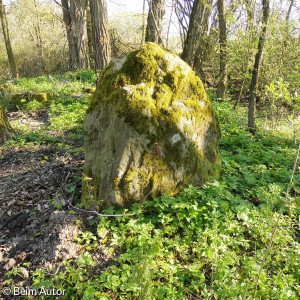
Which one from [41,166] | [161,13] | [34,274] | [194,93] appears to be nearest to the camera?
[34,274]

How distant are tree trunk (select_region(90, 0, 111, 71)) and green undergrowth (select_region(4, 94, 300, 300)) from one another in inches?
314

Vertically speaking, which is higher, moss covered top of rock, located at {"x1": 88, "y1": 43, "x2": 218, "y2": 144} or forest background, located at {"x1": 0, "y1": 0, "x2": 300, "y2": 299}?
moss covered top of rock, located at {"x1": 88, "y1": 43, "x2": 218, "y2": 144}

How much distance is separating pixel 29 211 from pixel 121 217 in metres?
1.47

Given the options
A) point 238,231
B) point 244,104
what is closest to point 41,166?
point 238,231

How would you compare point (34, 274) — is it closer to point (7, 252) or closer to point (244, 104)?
point (7, 252)

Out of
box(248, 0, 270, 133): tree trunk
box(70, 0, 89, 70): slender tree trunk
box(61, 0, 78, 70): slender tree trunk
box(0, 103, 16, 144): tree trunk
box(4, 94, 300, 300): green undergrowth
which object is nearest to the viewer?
box(4, 94, 300, 300): green undergrowth

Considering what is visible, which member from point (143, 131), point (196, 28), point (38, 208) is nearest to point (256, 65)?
point (196, 28)

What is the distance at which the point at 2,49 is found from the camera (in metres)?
21.1

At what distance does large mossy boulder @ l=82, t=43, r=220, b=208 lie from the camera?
10.1 ft

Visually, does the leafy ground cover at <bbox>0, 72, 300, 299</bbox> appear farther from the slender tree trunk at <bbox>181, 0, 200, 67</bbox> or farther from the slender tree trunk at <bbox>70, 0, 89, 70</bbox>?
the slender tree trunk at <bbox>70, 0, 89, 70</bbox>

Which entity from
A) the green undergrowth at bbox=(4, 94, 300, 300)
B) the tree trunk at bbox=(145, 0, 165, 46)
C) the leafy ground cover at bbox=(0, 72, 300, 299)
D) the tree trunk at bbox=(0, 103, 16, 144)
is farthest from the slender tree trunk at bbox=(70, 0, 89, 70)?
the green undergrowth at bbox=(4, 94, 300, 300)

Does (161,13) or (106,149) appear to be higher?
(161,13)

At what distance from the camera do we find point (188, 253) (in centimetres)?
263

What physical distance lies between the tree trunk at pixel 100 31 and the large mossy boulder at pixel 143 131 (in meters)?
6.41
